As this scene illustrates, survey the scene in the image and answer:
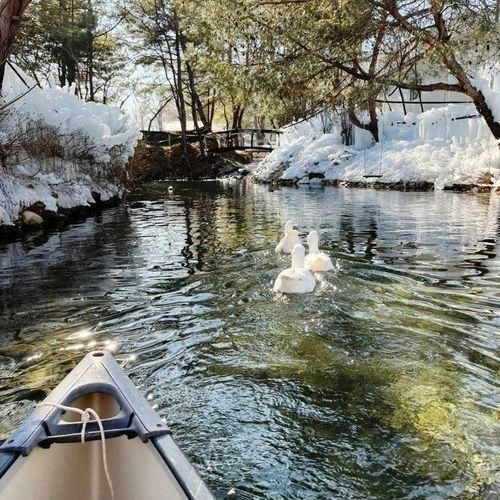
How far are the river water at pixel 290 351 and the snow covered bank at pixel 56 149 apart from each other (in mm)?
2611

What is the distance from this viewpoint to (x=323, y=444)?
11.5 feet

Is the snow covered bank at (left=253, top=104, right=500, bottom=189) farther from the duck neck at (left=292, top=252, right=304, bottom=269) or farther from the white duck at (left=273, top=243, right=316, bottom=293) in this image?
the white duck at (left=273, top=243, right=316, bottom=293)

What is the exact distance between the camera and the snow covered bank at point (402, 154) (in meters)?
21.8

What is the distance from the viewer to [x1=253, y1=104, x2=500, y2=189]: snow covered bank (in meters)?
21.8

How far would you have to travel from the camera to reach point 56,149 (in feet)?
48.9

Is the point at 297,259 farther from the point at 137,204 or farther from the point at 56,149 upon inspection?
the point at 137,204

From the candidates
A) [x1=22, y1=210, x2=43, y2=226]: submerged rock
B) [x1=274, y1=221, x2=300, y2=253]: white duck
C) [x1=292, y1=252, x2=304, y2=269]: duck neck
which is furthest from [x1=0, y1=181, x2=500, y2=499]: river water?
[x1=22, y1=210, x2=43, y2=226]: submerged rock

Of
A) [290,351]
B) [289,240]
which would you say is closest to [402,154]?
[289,240]

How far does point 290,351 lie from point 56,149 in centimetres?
1202

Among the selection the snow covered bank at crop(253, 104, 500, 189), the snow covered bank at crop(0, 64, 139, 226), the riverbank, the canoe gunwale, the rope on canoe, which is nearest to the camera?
the canoe gunwale

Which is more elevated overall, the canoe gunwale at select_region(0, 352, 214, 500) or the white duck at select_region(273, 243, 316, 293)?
the canoe gunwale at select_region(0, 352, 214, 500)

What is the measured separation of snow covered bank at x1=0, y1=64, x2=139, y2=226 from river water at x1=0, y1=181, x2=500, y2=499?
261 centimetres

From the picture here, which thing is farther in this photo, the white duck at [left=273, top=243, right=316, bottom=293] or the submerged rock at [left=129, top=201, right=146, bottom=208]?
the submerged rock at [left=129, top=201, right=146, bottom=208]

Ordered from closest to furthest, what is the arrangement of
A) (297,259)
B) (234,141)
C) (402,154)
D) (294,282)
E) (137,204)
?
(294,282), (297,259), (137,204), (402,154), (234,141)
